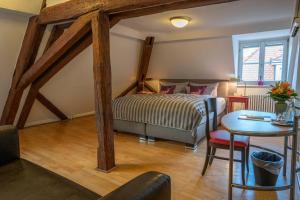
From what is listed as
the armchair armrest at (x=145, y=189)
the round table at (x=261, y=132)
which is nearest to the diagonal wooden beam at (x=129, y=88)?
the round table at (x=261, y=132)

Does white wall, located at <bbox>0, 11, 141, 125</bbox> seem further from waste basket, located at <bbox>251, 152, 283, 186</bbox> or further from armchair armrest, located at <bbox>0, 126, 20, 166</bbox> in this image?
waste basket, located at <bbox>251, 152, 283, 186</bbox>

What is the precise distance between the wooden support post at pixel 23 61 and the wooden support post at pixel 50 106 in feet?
1.61

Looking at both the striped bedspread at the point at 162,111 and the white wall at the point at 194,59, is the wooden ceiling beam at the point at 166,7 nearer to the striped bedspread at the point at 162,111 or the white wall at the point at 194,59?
the striped bedspread at the point at 162,111

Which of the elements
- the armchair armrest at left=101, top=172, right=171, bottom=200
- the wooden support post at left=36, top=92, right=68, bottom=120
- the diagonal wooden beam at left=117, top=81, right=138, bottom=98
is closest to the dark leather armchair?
the armchair armrest at left=101, top=172, right=171, bottom=200

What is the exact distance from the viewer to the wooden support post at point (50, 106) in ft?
14.6

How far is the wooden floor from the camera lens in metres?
2.21

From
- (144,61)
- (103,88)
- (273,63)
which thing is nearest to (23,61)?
(103,88)

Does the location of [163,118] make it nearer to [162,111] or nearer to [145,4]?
[162,111]

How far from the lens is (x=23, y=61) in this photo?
372 centimetres

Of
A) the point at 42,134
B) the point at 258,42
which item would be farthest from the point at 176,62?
the point at 42,134

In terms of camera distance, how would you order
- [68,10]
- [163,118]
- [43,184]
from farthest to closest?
[163,118] → [68,10] → [43,184]

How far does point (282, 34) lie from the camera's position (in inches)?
187

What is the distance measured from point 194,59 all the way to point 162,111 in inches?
106

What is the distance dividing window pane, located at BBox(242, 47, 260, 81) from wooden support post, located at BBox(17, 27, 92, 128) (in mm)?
3988
